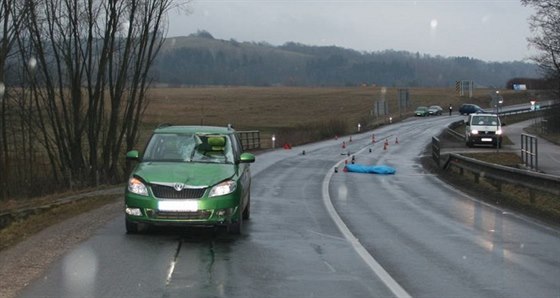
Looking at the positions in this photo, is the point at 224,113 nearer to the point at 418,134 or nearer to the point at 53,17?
the point at 418,134

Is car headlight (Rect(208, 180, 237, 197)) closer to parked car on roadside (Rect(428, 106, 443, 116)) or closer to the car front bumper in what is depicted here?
the car front bumper

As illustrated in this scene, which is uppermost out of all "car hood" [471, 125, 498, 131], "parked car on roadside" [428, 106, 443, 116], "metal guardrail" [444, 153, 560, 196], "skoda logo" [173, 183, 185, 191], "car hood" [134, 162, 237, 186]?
"car hood" [134, 162, 237, 186]

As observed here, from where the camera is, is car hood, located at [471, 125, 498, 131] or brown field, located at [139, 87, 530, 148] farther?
brown field, located at [139, 87, 530, 148]

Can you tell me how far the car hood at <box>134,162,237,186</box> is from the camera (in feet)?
33.5

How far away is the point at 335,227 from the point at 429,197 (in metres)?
6.80

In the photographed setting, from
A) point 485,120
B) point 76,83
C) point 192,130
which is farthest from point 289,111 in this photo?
point 192,130

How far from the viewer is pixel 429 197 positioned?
18297 millimetres

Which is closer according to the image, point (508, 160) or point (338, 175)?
point (338, 175)

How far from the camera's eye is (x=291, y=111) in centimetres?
9975

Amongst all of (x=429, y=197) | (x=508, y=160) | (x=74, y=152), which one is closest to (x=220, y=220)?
(x=429, y=197)

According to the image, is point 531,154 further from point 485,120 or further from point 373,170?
point 485,120

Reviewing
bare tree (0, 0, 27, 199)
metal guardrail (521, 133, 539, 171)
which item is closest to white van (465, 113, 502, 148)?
metal guardrail (521, 133, 539, 171)

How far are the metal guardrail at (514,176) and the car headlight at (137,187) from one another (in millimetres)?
9015

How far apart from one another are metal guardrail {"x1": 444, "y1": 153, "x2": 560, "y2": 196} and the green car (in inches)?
291
